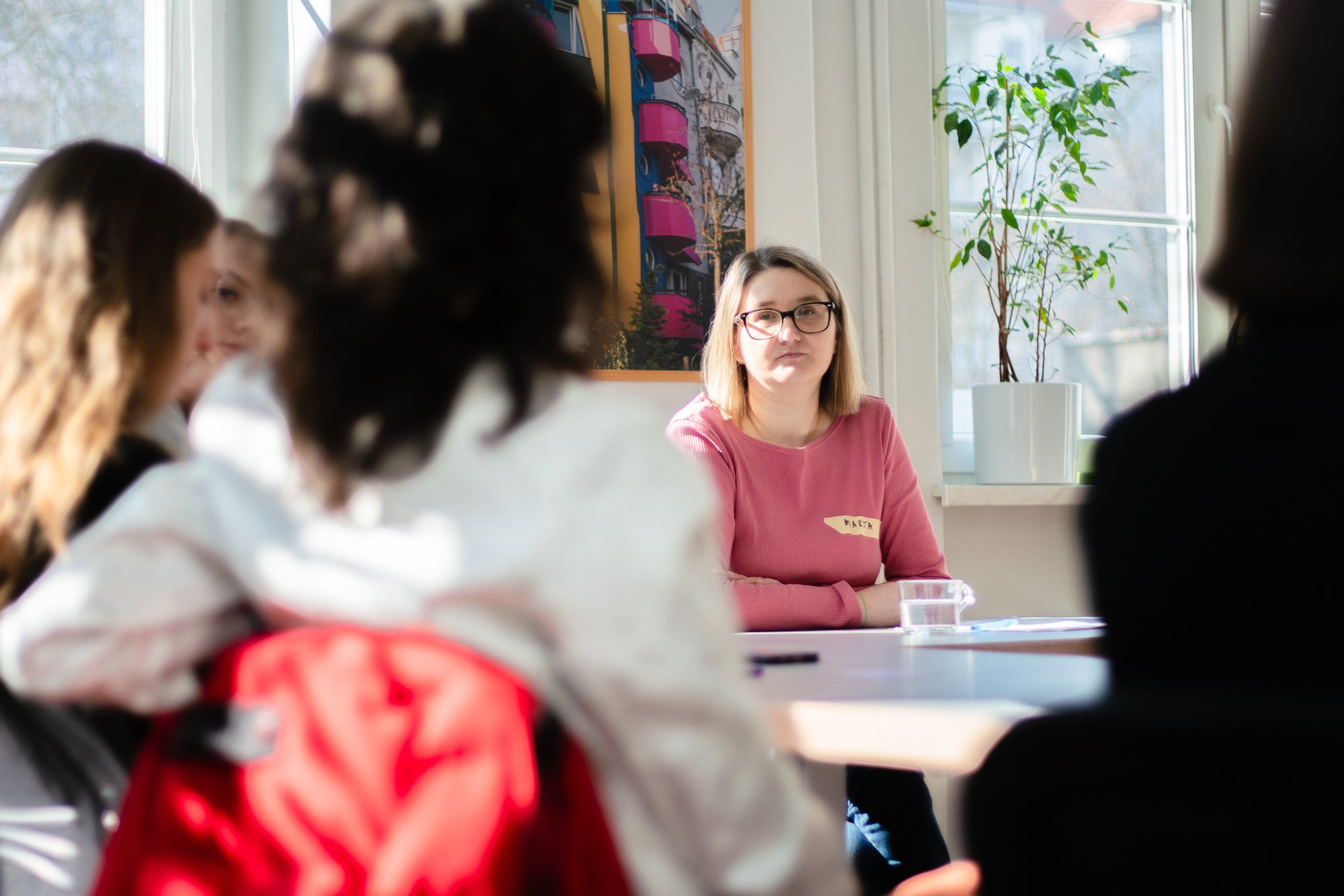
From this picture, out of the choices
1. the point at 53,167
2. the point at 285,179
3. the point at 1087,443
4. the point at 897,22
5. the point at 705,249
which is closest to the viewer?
the point at 285,179

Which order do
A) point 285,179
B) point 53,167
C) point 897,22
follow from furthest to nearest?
point 897,22, point 53,167, point 285,179

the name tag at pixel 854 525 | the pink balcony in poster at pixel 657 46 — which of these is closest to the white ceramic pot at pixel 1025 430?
the name tag at pixel 854 525

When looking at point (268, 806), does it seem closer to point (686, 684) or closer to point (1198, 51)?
point (686, 684)

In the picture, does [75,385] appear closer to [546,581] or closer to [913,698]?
[546,581]

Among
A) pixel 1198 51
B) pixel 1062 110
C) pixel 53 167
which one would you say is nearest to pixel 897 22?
pixel 1062 110

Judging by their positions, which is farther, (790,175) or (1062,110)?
(1062,110)

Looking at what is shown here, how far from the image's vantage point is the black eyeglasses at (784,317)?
2852 mm

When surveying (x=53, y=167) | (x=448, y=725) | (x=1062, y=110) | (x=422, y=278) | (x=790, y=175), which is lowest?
(x=448, y=725)

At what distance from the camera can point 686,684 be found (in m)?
0.80

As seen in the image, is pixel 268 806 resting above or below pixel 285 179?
below

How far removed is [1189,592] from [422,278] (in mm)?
544

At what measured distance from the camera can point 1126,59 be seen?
4.14 m

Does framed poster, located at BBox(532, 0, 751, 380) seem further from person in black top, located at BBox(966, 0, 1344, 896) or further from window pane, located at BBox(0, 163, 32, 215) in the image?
person in black top, located at BBox(966, 0, 1344, 896)

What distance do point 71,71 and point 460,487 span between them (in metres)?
2.57
